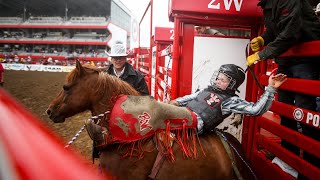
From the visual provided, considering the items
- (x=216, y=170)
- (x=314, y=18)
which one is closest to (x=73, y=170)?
(x=216, y=170)

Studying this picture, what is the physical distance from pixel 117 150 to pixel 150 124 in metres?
0.36

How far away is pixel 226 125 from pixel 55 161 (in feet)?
9.25

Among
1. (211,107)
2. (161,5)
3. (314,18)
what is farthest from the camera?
(161,5)

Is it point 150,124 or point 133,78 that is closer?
point 150,124

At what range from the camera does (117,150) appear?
2.11 metres

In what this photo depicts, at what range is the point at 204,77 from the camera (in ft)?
10.3

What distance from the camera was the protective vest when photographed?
227 cm

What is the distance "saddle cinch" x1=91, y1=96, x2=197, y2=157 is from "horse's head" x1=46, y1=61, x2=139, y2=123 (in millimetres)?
164

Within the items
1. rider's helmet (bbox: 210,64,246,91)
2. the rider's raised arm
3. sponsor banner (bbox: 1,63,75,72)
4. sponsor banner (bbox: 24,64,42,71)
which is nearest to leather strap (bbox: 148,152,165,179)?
the rider's raised arm

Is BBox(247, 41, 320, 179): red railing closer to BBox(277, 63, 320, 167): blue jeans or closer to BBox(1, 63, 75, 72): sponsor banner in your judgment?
BBox(277, 63, 320, 167): blue jeans

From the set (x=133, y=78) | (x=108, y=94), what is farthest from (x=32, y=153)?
(x=133, y=78)

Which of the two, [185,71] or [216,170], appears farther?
[185,71]

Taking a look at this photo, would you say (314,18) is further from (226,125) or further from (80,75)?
(80,75)

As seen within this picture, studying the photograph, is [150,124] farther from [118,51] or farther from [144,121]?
[118,51]
